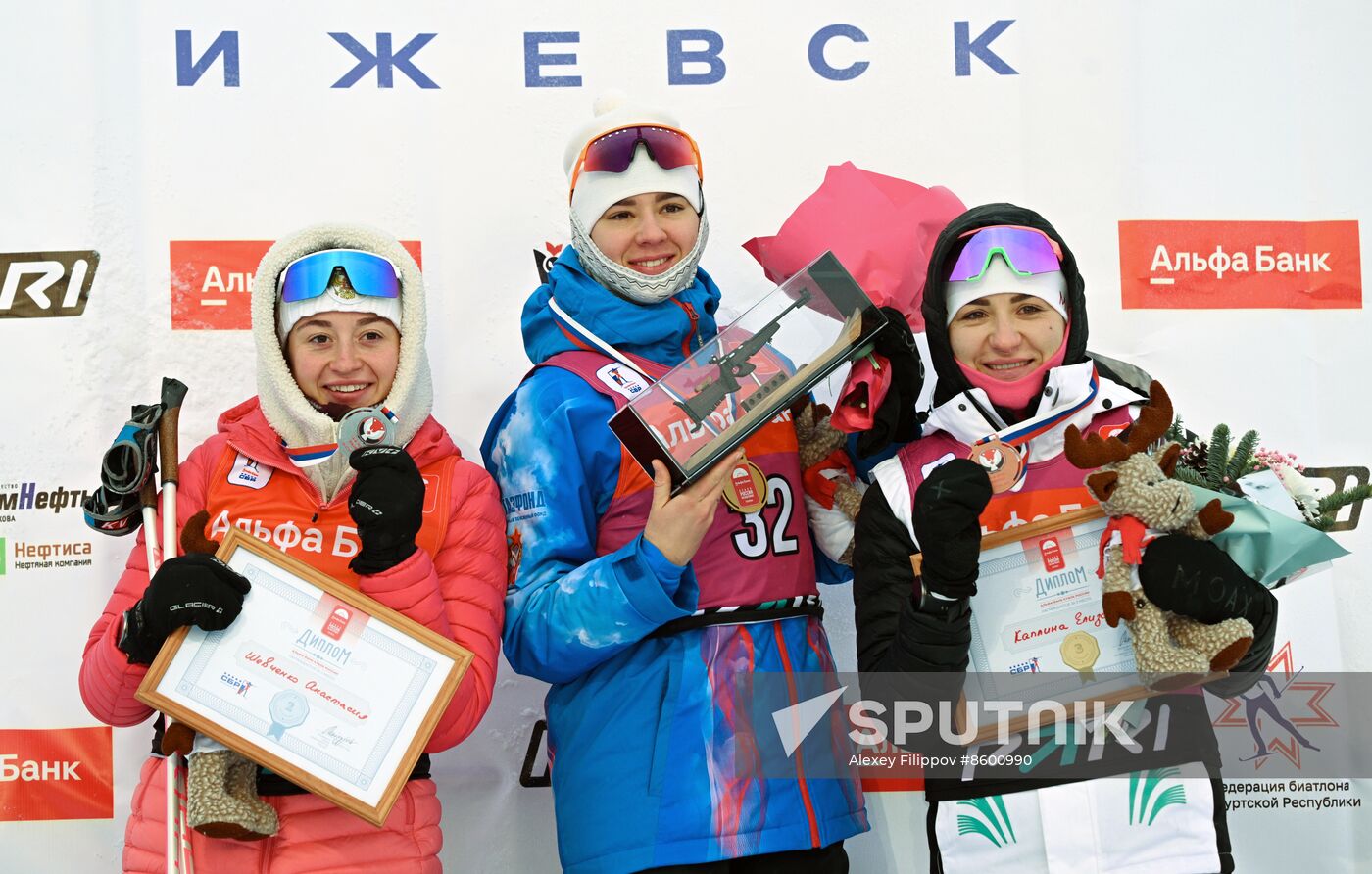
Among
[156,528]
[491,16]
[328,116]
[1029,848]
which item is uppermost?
[491,16]

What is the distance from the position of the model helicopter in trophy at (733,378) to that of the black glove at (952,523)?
342mm

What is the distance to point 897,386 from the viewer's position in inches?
96.0

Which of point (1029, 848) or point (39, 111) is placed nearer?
point (1029, 848)

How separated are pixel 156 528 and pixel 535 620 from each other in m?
0.82

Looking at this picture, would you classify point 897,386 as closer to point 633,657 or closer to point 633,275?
point 633,275

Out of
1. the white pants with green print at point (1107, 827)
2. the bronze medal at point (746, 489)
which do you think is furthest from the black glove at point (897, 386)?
the white pants with green print at point (1107, 827)

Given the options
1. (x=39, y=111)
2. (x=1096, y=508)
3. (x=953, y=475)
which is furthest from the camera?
(x=39, y=111)

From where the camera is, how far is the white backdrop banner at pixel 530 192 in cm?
305

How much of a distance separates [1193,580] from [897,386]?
67 cm

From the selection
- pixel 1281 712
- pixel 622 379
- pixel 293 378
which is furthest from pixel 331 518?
pixel 1281 712

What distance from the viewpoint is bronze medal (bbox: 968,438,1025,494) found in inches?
85.9

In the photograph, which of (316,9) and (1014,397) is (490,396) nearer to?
(316,9)

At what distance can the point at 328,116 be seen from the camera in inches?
124

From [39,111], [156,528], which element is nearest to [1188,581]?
[156,528]
